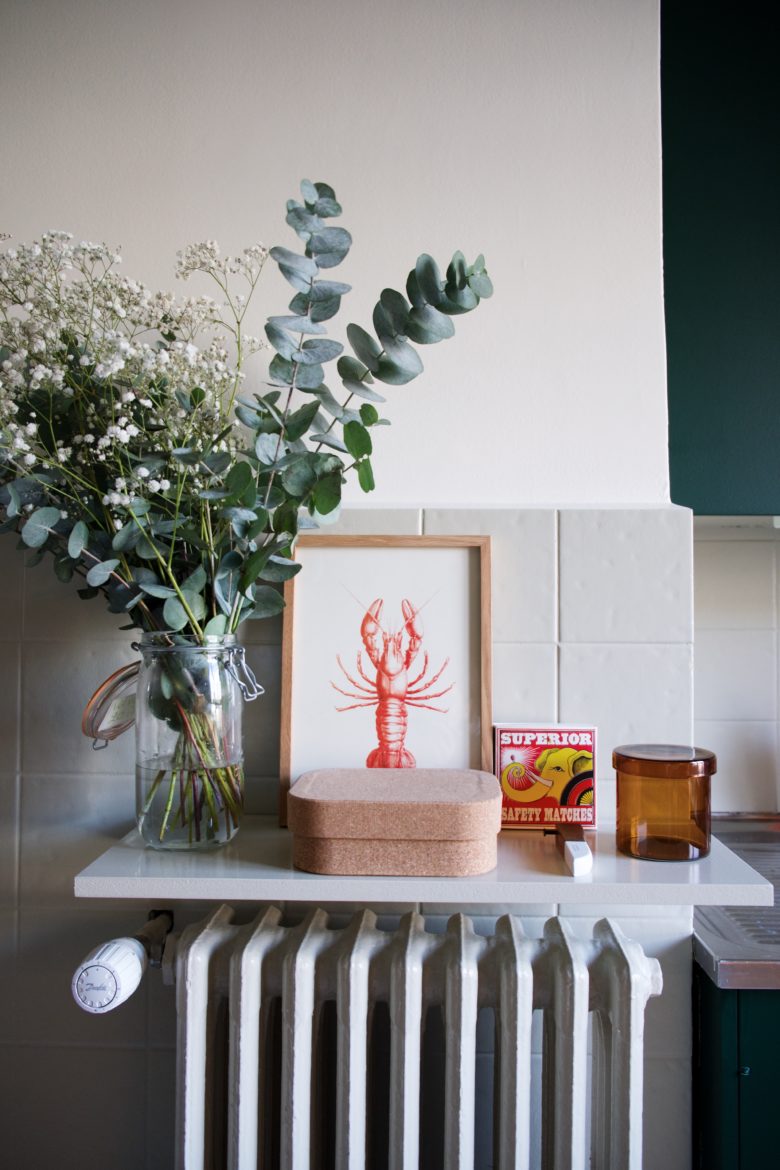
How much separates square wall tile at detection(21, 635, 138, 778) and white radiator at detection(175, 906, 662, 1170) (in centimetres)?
31

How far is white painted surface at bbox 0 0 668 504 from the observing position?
122cm

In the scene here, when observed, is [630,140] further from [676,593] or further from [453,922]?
[453,922]

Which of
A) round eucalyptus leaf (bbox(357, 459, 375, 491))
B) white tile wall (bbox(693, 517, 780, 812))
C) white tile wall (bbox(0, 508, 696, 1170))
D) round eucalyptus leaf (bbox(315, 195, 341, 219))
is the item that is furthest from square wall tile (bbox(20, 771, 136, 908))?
white tile wall (bbox(693, 517, 780, 812))

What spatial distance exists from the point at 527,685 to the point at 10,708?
72cm

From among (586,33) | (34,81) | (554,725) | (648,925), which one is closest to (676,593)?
(554,725)

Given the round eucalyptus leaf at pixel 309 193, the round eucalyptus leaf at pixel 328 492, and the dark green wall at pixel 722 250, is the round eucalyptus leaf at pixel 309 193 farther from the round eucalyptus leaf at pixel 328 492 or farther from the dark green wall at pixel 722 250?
the dark green wall at pixel 722 250

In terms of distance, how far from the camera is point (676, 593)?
46.2 inches

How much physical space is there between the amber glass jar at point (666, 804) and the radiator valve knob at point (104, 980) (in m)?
0.59

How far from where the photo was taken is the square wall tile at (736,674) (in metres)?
1.58

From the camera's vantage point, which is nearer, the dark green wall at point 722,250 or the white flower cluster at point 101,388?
the white flower cluster at point 101,388

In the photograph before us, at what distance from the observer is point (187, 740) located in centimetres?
99

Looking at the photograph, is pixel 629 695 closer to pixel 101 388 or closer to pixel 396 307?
pixel 396 307

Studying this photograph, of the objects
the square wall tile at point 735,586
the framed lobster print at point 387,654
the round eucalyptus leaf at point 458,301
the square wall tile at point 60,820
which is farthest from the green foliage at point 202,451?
the square wall tile at point 735,586

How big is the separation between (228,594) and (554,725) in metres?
0.46
